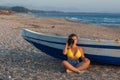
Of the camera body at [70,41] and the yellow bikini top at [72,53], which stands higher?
the camera body at [70,41]

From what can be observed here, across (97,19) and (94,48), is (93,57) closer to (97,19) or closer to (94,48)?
(94,48)

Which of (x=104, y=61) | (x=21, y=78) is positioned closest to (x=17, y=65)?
(x=21, y=78)

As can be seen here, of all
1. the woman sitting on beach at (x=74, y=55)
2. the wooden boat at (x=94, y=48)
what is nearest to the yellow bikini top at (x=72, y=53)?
the woman sitting on beach at (x=74, y=55)

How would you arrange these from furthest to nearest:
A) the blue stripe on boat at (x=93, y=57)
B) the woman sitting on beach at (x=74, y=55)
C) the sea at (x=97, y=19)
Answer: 1. the sea at (x=97, y=19)
2. the blue stripe on boat at (x=93, y=57)
3. the woman sitting on beach at (x=74, y=55)

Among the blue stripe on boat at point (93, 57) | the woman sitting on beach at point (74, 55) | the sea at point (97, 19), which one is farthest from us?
the sea at point (97, 19)

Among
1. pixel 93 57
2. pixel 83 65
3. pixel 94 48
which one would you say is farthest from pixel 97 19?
pixel 83 65

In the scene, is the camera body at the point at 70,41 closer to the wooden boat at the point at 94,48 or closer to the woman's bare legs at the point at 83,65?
the wooden boat at the point at 94,48

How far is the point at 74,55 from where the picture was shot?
29.5 ft

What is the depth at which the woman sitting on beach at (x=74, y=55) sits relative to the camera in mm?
8914

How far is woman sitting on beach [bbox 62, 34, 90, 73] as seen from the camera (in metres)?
8.91

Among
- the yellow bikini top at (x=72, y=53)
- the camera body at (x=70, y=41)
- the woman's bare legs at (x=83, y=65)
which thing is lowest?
the woman's bare legs at (x=83, y=65)

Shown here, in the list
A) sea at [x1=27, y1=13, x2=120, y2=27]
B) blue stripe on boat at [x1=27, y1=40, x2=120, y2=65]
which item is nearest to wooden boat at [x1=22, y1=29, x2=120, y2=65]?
blue stripe on boat at [x1=27, y1=40, x2=120, y2=65]

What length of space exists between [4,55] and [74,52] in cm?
323

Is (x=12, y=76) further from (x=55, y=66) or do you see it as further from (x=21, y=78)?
(x=55, y=66)
